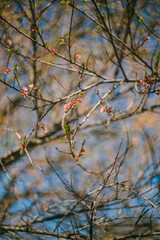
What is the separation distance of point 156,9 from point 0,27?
84.1 inches

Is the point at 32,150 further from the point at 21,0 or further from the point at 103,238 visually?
the point at 21,0

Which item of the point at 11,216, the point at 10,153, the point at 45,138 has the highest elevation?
the point at 45,138

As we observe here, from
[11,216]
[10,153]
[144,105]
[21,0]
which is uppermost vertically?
[21,0]

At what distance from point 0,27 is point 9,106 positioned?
171cm

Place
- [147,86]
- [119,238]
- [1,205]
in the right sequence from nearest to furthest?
[147,86]
[119,238]
[1,205]

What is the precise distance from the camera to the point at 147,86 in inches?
81.5

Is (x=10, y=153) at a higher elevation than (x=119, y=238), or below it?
higher

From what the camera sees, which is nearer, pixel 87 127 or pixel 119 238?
pixel 119 238

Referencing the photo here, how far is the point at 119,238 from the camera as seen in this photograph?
7.44ft

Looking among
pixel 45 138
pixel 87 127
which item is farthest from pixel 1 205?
pixel 87 127

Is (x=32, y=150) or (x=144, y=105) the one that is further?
(x=32, y=150)

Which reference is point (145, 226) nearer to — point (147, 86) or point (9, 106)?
point (147, 86)

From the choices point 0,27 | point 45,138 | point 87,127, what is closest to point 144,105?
point 87,127

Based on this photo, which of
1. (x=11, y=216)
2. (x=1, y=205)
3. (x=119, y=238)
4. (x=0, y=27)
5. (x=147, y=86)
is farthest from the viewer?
(x=1, y=205)
